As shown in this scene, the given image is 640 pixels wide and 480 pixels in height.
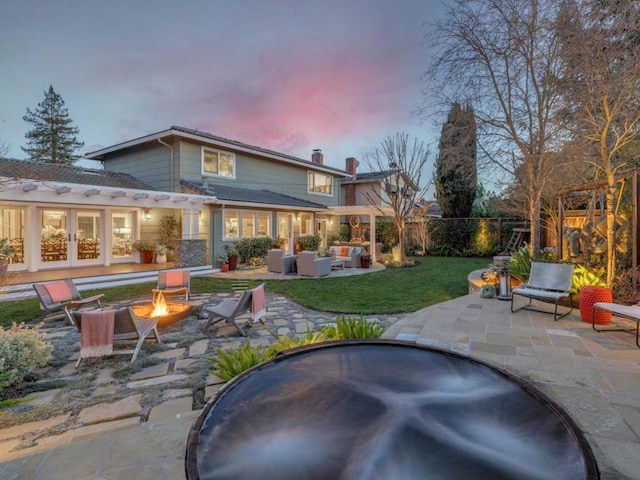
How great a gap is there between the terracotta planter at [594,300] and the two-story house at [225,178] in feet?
37.6

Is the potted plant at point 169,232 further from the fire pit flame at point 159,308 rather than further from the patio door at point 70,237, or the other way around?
the fire pit flame at point 159,308

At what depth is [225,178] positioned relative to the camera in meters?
15.5

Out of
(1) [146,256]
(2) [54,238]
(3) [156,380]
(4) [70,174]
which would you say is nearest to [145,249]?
(1) [146,256]

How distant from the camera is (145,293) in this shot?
921 cm

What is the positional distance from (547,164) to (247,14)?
30.0ft

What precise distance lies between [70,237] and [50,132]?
94.3 feet

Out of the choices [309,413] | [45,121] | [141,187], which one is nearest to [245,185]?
[141,187]

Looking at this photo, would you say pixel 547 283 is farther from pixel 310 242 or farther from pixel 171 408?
pixel 310 242

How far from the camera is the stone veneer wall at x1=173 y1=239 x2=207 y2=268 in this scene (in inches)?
485

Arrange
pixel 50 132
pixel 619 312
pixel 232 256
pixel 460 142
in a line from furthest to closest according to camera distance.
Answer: pixel 50 132, pixel 232 256, pixel 460 142, pixel 619 312

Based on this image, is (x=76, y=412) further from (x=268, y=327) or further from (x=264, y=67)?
(x=264, y=67)

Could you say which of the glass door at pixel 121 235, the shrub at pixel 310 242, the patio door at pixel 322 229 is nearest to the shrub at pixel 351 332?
the glass door at pixel 121 235

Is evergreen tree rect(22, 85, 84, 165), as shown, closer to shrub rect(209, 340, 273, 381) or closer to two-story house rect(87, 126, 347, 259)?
two-story house rect(87, 126, 347, 259)

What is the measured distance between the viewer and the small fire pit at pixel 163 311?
5.89 m
